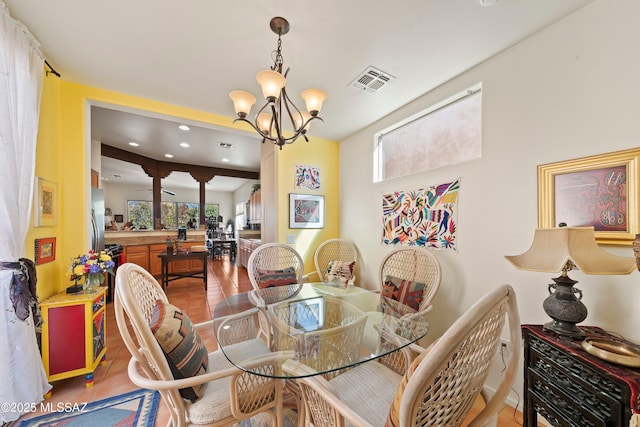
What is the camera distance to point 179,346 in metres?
1.05

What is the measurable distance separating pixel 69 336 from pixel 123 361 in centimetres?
59

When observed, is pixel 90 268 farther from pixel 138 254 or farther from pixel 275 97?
pixel 138 254

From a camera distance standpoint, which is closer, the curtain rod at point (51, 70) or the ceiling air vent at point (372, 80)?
the curtain rod at point (51, 70)

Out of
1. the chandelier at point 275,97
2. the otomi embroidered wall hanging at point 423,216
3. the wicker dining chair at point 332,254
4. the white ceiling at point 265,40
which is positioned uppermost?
the white ceiling at point 265,40

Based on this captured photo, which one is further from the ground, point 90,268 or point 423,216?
point 423,216

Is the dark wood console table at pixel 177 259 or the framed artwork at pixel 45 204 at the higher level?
the framed artwork at pixel 45 204

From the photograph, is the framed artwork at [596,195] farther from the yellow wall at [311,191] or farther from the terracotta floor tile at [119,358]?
the terracotta floor tile at [119,358]

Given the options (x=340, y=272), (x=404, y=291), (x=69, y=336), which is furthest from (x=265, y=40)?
(x=69, y=336)

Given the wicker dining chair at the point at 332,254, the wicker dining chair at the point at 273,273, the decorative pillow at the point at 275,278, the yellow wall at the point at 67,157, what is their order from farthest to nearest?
1. the wicker dining chair at the point at 332,254
2. the decorative pillow at the point at 275,278
3. the wicker dining chair at the point at 273,273
4. the yellow wall at the point at 67,157

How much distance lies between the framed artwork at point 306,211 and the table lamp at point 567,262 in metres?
2.39

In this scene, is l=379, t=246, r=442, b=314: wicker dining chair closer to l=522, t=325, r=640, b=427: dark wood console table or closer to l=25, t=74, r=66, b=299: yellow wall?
l=522, t=325, r=640, b=427: dark wood console table

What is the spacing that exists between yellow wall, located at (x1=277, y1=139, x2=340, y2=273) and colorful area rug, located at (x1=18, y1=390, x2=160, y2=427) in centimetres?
194

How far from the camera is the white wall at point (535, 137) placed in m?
1.23

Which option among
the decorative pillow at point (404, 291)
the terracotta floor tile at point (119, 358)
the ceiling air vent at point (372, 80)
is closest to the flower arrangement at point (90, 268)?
the terracotta floor tile at point (119, 358)
